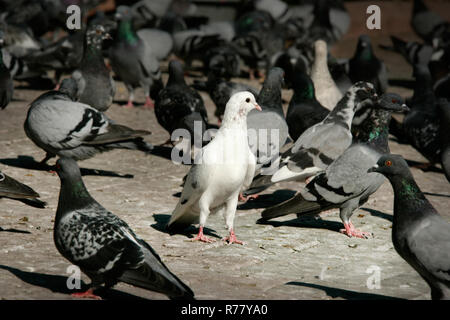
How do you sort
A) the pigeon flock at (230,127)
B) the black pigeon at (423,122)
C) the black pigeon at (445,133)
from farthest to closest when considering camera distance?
the black pigeon at (423,122), the black pigeon at (445,133), the pigeon flock at (230,127)

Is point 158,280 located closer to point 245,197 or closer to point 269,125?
point 245,197

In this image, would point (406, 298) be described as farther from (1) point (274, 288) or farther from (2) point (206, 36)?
(2) point (206, 36)

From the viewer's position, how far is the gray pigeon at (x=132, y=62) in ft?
40.9

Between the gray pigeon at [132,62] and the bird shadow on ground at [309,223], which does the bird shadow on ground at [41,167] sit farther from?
the gray pigeon at [132,62]

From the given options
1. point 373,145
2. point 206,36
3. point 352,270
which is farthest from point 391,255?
point 206,36

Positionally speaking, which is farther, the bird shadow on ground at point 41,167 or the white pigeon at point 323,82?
the white pigeon at point 323,82

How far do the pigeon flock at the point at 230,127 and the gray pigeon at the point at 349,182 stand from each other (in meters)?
0.01

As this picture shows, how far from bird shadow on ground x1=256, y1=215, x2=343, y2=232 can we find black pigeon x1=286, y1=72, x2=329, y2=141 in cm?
181

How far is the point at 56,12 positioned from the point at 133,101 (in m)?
5.37

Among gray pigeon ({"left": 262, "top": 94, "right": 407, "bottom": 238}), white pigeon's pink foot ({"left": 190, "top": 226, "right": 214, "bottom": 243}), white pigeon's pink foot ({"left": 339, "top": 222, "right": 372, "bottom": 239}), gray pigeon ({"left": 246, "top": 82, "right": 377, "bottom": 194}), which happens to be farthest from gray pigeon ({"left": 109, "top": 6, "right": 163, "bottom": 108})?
white pigeon's pink foot ({"left": 190, "top": 226, "right": 214, "bottom": 243})

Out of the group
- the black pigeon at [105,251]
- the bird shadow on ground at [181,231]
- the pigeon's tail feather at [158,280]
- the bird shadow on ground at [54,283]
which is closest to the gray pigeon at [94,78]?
the bird shadow on ground at [181,231]

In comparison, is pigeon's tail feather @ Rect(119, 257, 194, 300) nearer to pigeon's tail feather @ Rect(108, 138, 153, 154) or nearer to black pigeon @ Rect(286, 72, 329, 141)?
pigeon's tail feather @ Rect(108, 138, 153, 154)

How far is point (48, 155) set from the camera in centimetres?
871

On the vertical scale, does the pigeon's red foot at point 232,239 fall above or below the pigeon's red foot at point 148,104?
above
